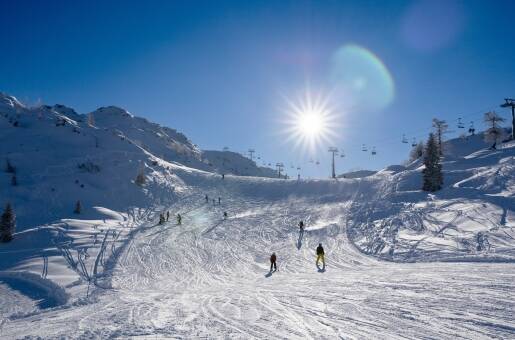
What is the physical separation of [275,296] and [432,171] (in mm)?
37866

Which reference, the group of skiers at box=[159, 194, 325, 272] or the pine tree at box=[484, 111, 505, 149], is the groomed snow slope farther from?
the pine tree at box=[484, 111, 505, 149]

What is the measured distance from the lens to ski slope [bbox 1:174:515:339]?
10.1 meters

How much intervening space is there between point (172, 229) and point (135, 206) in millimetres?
14120

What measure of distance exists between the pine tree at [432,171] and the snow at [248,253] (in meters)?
1.65

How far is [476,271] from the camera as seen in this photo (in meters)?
16.6

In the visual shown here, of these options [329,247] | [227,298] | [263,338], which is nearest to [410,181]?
[329,247]

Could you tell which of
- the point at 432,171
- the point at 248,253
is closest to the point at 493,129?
the point at 432,171

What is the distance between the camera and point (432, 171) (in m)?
45.8

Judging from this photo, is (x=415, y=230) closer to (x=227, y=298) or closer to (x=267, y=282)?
(x=267, y=282)

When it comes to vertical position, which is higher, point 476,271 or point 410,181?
point 410,181

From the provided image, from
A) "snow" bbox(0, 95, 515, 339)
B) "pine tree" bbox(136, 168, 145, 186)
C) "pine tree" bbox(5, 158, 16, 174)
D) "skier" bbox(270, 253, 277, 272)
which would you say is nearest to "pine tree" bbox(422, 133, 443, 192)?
"snow" bbox(0, 95, 515, 339)

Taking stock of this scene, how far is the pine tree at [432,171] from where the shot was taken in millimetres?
45344

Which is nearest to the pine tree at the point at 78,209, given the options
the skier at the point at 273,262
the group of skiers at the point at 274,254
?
the group of skiers at the point at 274,254

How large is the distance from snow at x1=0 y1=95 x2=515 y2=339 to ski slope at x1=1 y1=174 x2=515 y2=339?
90 millimetres
